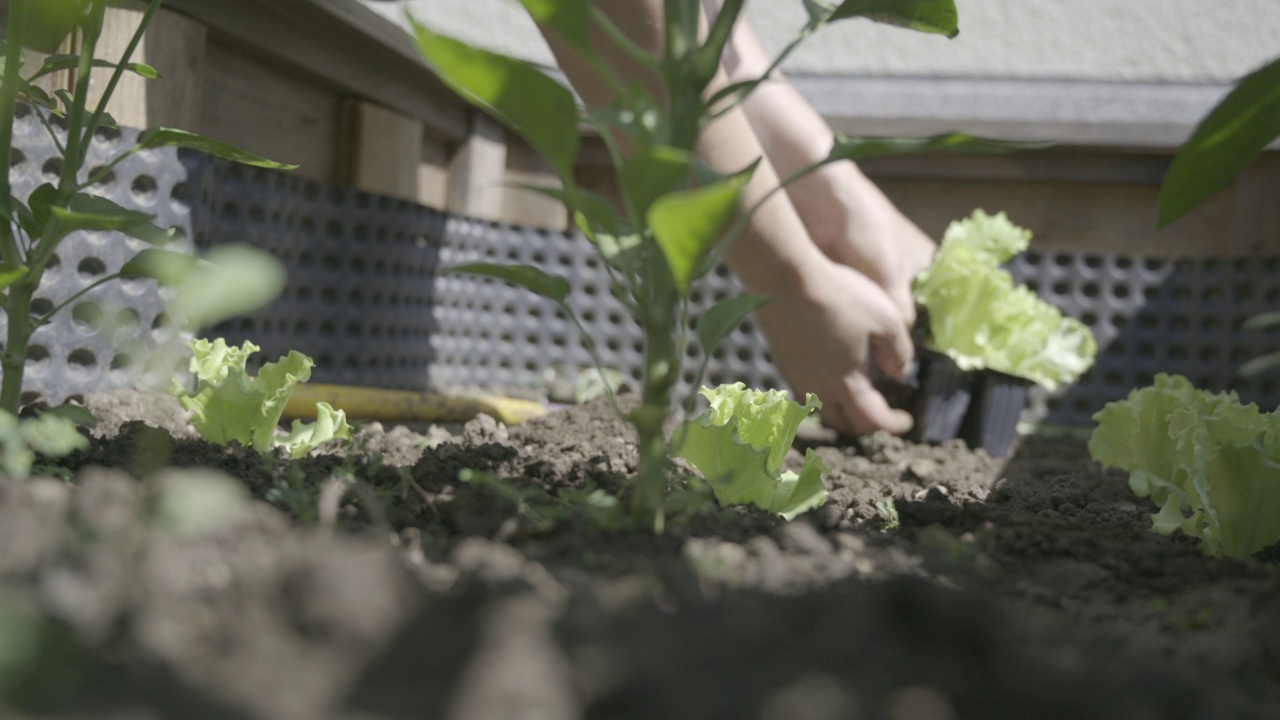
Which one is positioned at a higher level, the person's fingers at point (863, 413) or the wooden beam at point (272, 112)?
the wooden beam at point (272, 112)

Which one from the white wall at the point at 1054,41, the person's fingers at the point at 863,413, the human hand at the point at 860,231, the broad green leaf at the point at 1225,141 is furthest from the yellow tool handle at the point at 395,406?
the white wall at the point at 1054,41

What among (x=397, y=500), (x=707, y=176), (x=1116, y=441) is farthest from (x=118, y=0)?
(x=1116, y=441)

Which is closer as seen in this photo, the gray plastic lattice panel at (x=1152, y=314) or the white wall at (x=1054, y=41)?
the gray plastic lattice panel at (x=1152, y=314)

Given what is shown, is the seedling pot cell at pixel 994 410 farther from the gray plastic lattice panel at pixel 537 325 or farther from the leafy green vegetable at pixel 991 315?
the gray plastic lattice panel at pixel 537 325

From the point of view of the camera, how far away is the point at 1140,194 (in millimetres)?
2896

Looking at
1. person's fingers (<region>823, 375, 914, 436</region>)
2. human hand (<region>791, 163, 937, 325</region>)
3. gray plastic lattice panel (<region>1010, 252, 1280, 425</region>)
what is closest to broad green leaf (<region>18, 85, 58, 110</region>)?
person's fingers (<region>823, 375, 914, 436</region>)

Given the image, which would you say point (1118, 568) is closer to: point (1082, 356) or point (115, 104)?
point (1082, 356)

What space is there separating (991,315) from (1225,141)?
1.12 m

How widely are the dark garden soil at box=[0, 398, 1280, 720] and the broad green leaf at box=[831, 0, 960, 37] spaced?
447mm

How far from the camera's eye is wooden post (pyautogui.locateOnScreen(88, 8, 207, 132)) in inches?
63.7

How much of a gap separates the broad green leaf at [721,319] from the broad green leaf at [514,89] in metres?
0.18

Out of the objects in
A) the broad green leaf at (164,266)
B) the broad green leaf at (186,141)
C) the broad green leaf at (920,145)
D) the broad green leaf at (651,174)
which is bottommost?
the broad green leaf at (164,266)

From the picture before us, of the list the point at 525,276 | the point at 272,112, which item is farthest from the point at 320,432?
the point at 272,112

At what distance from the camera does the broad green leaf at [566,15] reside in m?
0.66
